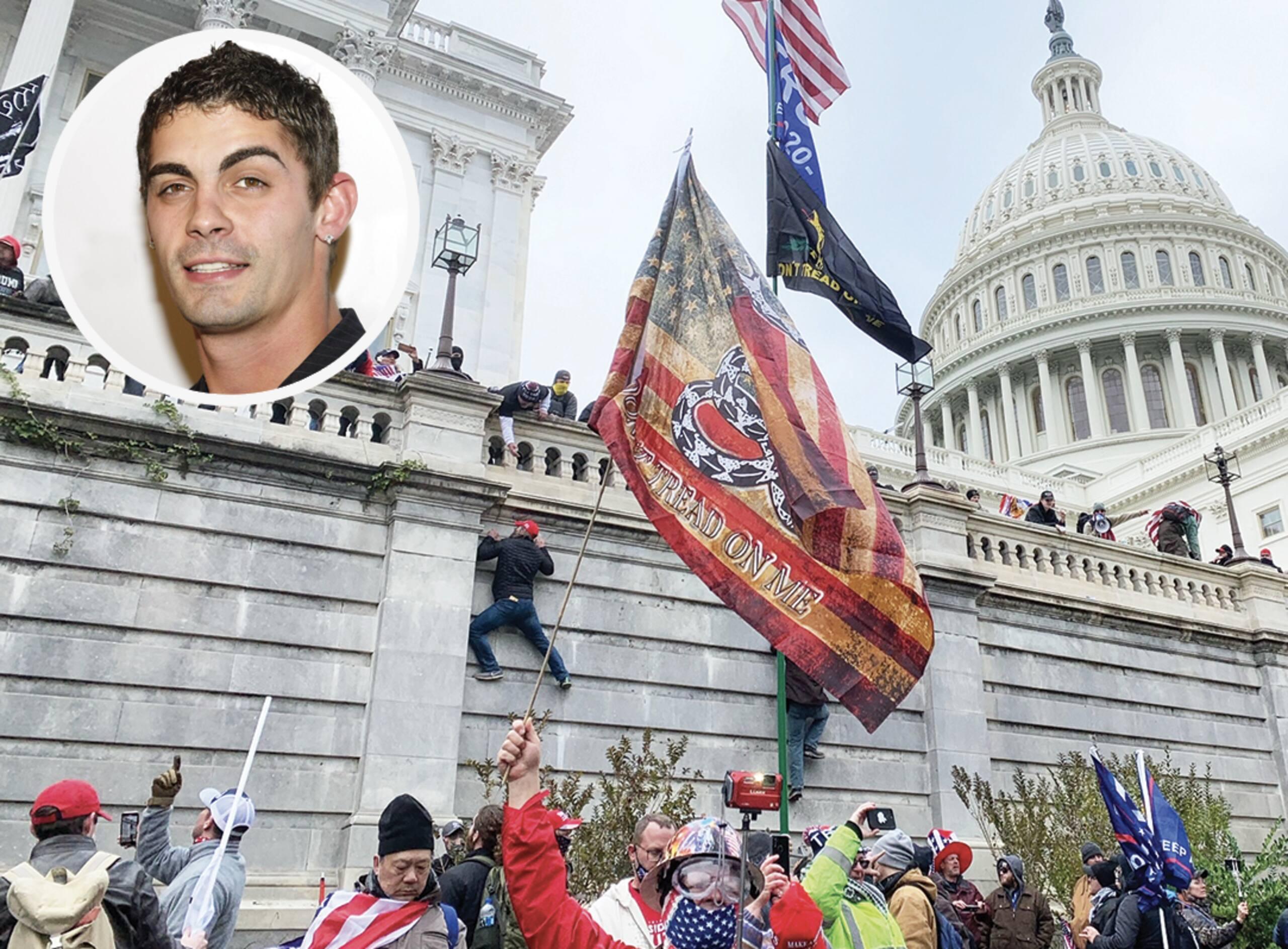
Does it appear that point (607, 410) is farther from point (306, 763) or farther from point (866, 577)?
point (306, 763)

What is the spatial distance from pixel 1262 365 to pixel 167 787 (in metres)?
87.6

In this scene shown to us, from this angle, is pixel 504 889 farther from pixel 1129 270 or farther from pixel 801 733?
pixel 1129 270

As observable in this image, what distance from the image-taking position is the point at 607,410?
7203 mm

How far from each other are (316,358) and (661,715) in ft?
24.7

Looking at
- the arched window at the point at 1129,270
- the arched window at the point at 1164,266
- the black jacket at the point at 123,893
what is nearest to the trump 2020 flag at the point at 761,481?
the black jacket at the point at 123,893

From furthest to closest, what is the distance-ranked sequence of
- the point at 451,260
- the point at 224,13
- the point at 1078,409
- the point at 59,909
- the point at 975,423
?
1. the point at 975,423
2. the point at 1078,409
3. the point at 224,13
4. the point at 451,260
5. the point at 59,909

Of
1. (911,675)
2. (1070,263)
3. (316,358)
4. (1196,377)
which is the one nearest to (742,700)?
(911,675)

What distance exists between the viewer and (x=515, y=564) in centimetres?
1280

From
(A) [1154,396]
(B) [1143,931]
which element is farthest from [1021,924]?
(A) [1154,396]

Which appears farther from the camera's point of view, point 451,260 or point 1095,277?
point 1095,277

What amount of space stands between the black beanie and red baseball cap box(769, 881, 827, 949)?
1442 millimetres

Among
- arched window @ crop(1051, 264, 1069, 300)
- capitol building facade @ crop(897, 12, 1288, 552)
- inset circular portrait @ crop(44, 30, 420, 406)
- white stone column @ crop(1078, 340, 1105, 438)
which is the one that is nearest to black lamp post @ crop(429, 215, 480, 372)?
inset circular portrait @ crop(44, 30, 420, 406)

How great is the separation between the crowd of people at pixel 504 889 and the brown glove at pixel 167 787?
12 millimetres

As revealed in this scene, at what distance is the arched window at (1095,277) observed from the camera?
8544cm
